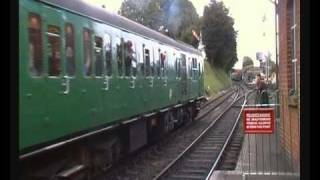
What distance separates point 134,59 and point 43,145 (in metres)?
4.58

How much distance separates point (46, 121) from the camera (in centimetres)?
568

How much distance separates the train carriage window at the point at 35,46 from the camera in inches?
211

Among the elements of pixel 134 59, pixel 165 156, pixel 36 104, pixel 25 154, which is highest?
pixel 134 59

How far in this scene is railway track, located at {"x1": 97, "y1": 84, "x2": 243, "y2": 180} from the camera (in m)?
8.87

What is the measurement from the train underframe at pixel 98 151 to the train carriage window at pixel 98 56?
3.21ft

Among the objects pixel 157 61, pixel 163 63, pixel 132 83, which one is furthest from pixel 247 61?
pixel 163 63

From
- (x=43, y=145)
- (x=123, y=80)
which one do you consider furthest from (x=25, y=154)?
(x=123, y=80)

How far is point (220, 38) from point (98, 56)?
2581mm

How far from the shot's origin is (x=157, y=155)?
11.0m

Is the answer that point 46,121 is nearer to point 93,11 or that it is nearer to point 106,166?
point 93,11

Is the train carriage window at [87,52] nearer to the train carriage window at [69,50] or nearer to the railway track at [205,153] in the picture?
the train carriage window at [69,50]

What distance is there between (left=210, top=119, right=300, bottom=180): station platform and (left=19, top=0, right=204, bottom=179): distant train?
1986 mm

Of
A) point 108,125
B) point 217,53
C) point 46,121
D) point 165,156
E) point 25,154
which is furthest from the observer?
point 165,156

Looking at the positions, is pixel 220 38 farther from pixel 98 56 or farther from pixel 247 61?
pixel 98 56
